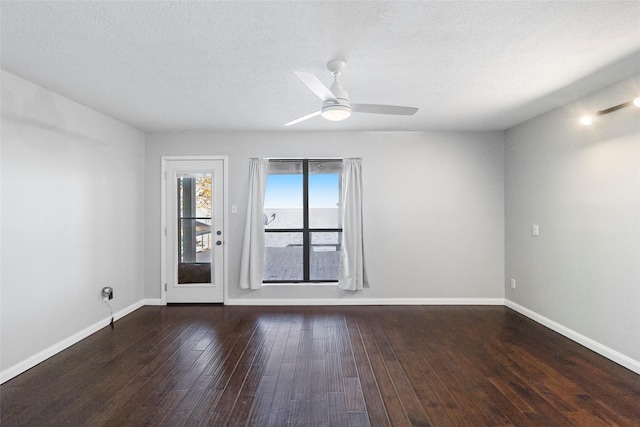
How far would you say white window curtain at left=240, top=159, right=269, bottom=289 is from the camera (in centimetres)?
470

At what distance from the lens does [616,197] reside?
303 cm

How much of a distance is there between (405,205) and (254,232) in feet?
7.02

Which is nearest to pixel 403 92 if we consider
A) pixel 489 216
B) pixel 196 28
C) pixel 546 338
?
pixel 196 28

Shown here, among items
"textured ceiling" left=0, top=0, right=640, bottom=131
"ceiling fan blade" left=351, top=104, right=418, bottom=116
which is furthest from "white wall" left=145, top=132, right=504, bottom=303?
"ceiling fan blade" left=351, top=104, right=418, bottom=116

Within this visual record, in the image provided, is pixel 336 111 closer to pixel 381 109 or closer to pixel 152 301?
pixel 381 109

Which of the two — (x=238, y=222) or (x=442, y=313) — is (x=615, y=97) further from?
(x=238, y=222)

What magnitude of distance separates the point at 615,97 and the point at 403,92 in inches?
73.1

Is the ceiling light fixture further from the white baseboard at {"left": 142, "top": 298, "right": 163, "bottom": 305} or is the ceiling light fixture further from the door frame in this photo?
the white baseboard at {"left": 142, "top": 298, "right": 163, "bottom": 305}

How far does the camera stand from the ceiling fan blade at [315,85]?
6.88 ft

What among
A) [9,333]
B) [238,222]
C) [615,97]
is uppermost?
[615,97]

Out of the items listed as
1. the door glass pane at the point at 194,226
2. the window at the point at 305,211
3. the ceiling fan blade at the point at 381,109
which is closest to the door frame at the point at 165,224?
the door glass pane at the point at 194,226

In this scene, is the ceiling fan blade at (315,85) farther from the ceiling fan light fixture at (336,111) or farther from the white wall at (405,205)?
the white wall at (405,205)

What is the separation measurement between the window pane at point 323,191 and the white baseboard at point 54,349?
2729mm

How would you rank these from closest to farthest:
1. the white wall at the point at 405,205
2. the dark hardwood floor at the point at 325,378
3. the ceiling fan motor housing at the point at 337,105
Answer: the dark hardwood floor at the point at 325,378 → the ceiling fan motor housing at the point at 337,105 → the white wall at the point at 405,205
